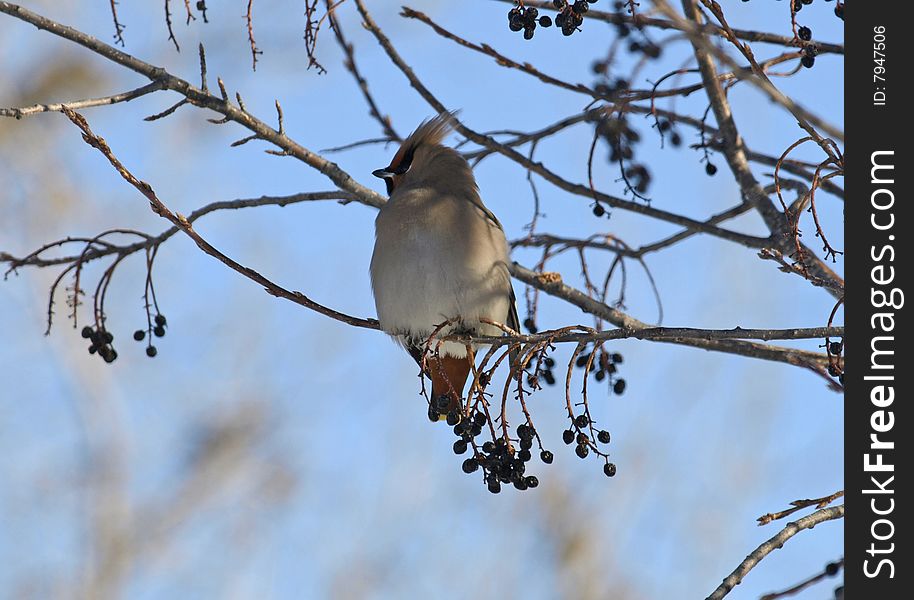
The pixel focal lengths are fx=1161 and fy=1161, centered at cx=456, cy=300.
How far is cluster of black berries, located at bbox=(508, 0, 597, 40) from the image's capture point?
8.80 feet

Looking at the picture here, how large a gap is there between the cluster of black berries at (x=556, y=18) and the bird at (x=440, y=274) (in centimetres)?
84

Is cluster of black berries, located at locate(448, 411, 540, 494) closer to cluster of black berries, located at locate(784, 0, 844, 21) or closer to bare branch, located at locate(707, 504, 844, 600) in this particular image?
bare branch, located at locate(707, 504, 844, 600)

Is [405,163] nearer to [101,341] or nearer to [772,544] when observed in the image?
[101,341]

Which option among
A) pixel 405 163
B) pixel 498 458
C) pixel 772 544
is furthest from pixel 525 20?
pixel 405 163

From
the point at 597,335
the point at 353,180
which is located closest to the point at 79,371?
the point at 353,180

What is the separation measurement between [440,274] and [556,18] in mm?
1191

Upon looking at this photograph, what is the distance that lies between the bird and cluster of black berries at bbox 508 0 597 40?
0.84 m

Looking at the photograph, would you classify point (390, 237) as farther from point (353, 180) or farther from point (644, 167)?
point (644, 167)

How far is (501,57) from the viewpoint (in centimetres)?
328

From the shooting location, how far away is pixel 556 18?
2.72 metres

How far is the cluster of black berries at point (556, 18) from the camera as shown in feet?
8.80
